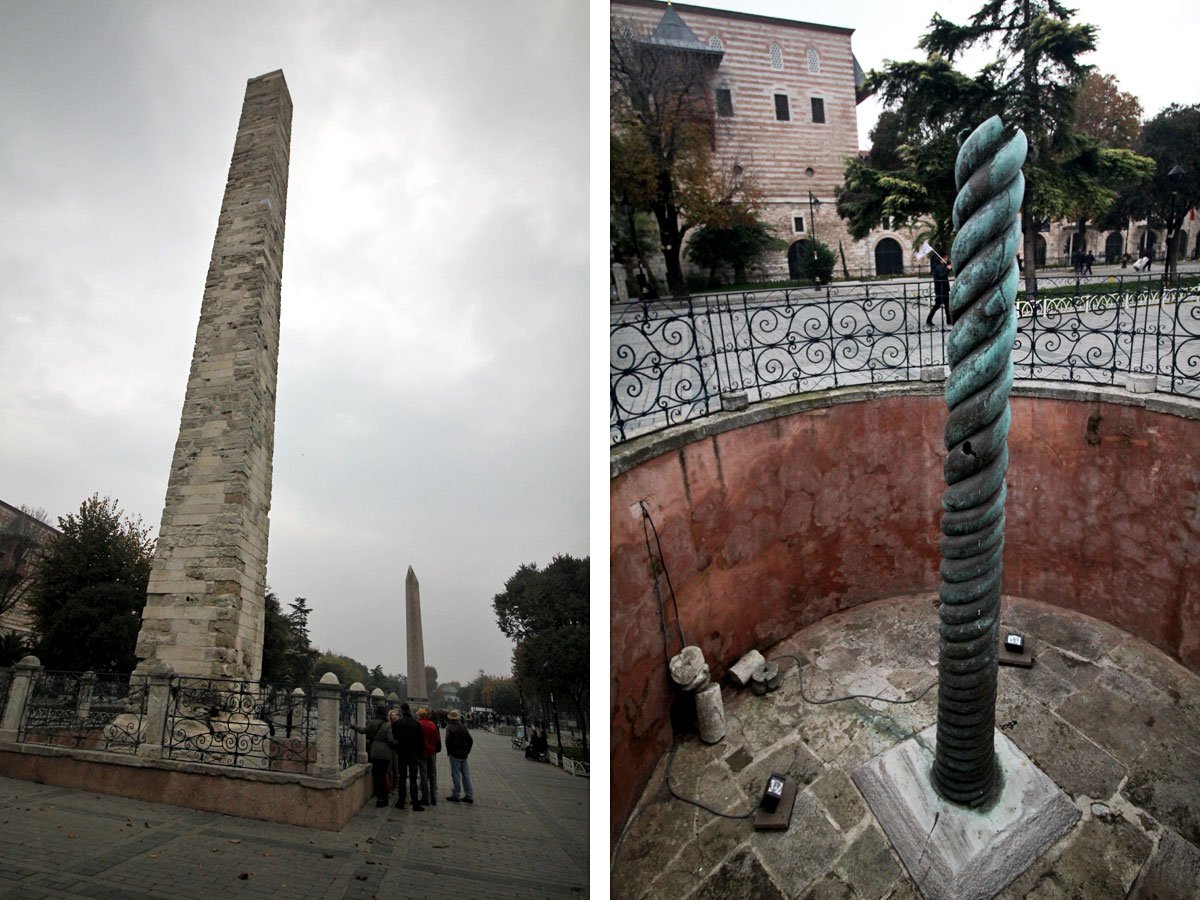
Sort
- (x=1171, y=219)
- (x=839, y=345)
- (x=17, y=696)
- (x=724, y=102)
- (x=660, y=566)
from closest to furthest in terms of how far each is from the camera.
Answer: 1. (x=17, y=696)
2. (x=660, y=566)
3. (x=724, y=102)
4. (x=839, y=345)
5. (x=1171, y=219)

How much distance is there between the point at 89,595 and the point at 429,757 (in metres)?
0.89

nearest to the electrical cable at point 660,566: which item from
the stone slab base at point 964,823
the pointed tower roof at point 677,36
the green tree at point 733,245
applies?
the stone slab base at point 964,823

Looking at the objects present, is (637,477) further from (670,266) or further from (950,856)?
(950,856)

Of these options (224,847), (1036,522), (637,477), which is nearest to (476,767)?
(224,847)

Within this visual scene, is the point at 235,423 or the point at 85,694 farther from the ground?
the point at 235,423

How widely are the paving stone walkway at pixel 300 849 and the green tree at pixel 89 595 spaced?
26 centimetres

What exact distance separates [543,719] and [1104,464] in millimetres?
2227

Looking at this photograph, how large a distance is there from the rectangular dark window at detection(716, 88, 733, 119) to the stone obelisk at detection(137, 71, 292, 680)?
1635 mm

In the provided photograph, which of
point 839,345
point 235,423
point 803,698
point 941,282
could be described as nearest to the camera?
point 803,698

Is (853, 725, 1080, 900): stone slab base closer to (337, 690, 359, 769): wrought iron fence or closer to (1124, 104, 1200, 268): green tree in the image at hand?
(337, 690, 359, 769): wrought iron fence

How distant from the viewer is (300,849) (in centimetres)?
133

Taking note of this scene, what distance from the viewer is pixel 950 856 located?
146 centimetres

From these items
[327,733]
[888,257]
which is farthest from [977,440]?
[888,257]

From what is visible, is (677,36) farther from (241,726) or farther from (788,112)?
(241,726)
